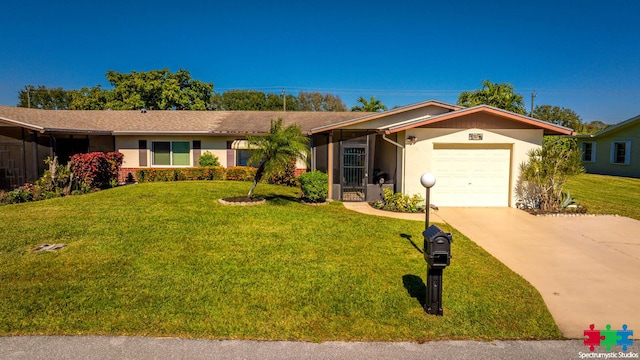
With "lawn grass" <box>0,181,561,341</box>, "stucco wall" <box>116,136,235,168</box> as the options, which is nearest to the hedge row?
"stucco wall" <box>116,136,235,168</box>

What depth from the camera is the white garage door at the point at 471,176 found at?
1349 centimetres

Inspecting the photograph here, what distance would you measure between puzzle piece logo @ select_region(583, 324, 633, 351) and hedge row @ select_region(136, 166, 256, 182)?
16.9 m

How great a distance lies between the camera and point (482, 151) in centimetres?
1348

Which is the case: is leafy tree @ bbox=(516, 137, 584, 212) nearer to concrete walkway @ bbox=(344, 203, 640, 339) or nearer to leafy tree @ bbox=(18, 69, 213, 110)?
concrete walkway @ bbox=(344, 203, 640, 339)

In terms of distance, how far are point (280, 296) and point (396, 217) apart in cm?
666

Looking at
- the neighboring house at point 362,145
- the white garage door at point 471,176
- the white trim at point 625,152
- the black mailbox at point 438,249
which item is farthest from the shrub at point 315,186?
the white trim at point 625,152

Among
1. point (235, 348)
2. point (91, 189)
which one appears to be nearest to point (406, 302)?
point (235, 348)

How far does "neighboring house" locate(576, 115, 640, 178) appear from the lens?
2359cm

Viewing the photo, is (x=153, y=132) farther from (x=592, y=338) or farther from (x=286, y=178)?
(x=592, y=338)

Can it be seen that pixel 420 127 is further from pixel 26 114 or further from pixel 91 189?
pixel 26 114

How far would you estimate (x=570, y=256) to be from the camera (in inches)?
310

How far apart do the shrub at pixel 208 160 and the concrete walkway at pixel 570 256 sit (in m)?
10.1

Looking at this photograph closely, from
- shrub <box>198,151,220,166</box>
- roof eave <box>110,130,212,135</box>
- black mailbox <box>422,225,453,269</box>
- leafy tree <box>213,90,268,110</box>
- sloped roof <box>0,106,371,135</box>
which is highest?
Answer: leafy tree <box>213,90,268,110</box>

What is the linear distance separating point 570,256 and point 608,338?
3630 millimetres
